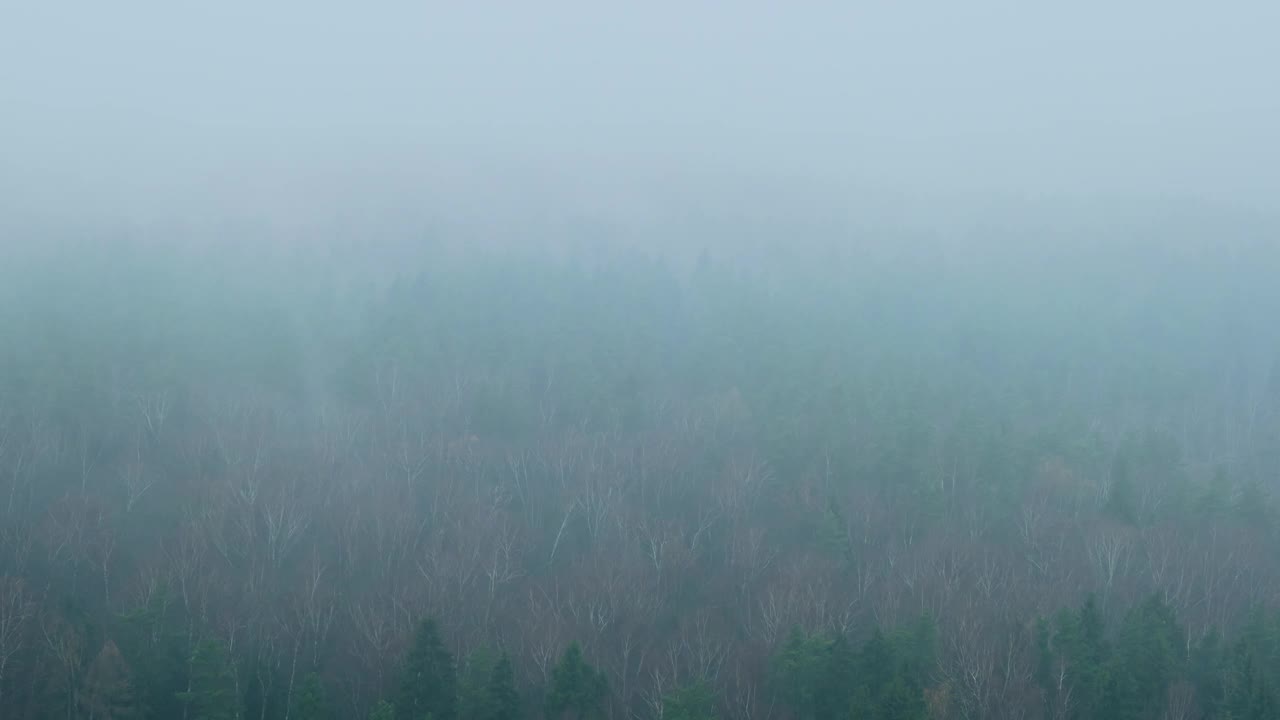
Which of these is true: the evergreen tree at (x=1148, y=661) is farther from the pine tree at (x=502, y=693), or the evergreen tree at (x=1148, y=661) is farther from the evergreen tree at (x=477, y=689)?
the evergreen tree at (x=477, y=689)

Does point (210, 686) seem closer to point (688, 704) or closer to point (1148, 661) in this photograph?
point (688, 704)

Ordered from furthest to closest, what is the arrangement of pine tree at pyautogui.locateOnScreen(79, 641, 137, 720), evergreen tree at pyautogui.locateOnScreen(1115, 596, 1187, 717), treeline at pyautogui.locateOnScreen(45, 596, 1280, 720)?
evergreen tree at pyautogui.locateOnScreen(1115, 596, 1187, 717), treeline at pyautogui.locateOnScreen(45, 596, 1280, 720), pine tree at pyautogui.locateOnScreen(79, 641, 137, 720)

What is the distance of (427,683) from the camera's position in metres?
28.4

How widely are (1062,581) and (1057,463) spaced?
37.5 ft

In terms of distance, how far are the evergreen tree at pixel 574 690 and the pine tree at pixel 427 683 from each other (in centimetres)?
340

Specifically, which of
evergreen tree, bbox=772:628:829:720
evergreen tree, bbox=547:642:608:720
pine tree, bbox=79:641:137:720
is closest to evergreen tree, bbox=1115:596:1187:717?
evergreen tree, bbox=772:628:829:720

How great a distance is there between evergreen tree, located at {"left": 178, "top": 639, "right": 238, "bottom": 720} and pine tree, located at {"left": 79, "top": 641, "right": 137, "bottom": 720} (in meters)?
1.80

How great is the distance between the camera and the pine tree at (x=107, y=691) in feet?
88.2

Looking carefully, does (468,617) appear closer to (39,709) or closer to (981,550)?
(39,709)

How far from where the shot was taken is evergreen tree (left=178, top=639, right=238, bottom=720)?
1041 inches

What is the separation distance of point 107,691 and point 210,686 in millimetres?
2951

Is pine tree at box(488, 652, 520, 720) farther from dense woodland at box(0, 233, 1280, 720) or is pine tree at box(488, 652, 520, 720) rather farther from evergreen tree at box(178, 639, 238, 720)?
evergreen tree at box(178, 639, 238, 720)

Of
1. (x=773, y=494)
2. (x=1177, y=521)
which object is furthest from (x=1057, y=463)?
(x=773, y=494)

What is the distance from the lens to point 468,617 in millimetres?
38500
